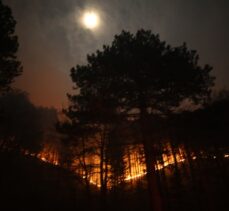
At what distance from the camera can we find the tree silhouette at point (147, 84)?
13.9 m

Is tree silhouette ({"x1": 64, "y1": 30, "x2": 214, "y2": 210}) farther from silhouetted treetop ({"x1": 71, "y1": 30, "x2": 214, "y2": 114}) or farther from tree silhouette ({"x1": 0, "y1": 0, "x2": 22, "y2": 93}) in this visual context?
tree silhouette ({"x1": 0, "y1": 0, "x2": 22, "y2": 93})

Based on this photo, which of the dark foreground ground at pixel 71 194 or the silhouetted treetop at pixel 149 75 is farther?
the dark foreground ground at pixel 71 194

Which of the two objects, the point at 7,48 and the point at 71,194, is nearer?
the point at 7,48

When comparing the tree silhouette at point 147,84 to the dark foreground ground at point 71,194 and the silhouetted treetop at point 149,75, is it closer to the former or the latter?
the silhouetted treetop at point 149,75

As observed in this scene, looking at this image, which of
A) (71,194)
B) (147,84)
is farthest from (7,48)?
(71,194)

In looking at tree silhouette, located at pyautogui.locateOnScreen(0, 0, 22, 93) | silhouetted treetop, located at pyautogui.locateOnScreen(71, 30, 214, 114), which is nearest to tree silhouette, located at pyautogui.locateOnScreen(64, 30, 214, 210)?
silhouetted treetop, located at pyautogui.locateOnScreen(71, 30, 214, 114)

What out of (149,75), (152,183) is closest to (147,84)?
(149,75)

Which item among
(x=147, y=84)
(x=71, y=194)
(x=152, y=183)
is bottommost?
(x=152, y=183)

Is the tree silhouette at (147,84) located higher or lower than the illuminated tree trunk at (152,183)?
higher

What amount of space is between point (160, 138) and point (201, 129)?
12.9 ft

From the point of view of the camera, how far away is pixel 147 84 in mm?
14141

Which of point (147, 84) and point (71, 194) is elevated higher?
point (147, 84)

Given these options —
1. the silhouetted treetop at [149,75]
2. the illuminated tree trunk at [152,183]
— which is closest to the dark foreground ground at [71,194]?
the illuminated tree trunk at [152,183]

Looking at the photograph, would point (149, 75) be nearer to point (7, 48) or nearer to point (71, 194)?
point (7, 48)
